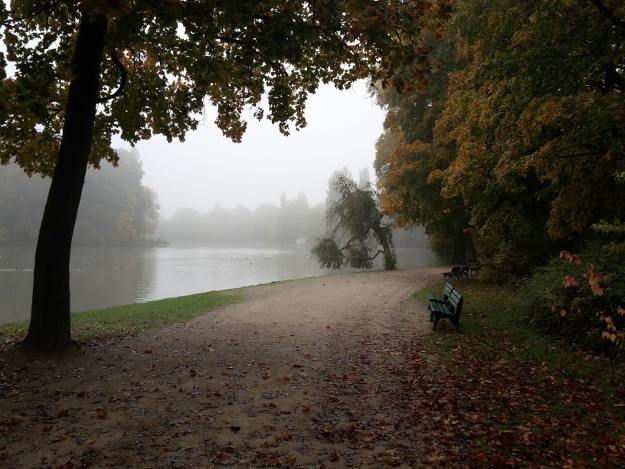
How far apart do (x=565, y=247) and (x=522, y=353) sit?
7837mm

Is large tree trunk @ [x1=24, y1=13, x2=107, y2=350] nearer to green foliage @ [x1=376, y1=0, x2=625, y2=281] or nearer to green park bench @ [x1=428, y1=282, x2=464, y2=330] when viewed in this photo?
green foliage @ [x1=376, y1=0, x2=625, y2=281]

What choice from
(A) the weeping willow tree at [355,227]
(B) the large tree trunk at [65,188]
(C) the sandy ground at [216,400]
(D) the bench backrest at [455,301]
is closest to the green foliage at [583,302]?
(D) the bench backrest at [455,301]

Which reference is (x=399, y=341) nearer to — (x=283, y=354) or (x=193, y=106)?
(x=283, y=354)

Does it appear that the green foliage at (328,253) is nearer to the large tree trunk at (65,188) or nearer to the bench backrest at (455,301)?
the bench backrest at (455,301)

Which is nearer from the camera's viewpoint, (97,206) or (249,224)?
(97,206)

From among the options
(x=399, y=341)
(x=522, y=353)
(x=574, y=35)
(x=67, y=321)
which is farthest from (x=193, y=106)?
(x=522, y=353)

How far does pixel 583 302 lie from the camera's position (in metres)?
8.14

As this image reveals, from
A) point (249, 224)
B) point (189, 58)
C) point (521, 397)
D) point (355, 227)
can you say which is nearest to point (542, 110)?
point (521, 397)

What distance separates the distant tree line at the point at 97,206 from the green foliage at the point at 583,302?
6777 cm

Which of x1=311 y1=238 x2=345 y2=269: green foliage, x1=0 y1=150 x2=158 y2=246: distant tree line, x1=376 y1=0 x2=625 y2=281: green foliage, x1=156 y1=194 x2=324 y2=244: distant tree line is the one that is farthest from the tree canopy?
x1=156 y1=194 x2=324 y2=244: distant tree line

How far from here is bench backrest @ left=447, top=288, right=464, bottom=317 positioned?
975 centimetres

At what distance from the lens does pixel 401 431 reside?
5027mm

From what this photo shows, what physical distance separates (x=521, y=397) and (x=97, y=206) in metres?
85.1

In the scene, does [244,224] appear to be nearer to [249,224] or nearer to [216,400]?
[249,224]
